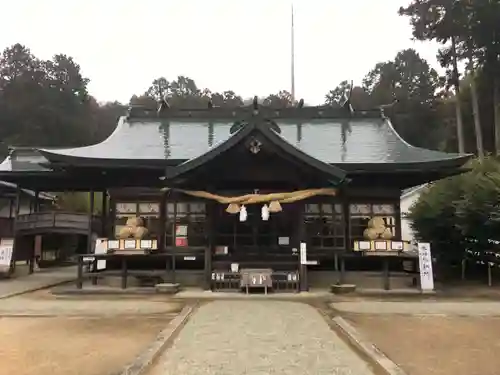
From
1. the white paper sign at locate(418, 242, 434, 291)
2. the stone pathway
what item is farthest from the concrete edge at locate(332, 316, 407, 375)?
the white paper sign at locate(418, 242, 434, 291)

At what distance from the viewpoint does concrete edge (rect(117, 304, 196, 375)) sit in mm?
5246

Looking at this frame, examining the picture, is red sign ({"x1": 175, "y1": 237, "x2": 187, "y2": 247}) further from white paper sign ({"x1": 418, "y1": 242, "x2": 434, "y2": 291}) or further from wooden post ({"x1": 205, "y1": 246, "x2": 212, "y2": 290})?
white paper sign ({"x1": 418, "y1": 242, "x2": 434, "y2": 291})

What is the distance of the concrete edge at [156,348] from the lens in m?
5.25

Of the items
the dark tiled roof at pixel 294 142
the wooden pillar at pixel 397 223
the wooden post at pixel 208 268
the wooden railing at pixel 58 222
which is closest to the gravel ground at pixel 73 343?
the wooden post at pixel 208 268

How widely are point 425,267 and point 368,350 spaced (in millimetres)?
7551

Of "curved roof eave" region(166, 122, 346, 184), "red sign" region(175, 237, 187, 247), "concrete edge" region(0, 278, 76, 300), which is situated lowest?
"concrete edge" region(0, 278, 76, 300)

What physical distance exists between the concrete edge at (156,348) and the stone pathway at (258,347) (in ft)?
0.33

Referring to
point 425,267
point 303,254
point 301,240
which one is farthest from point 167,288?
point 425,267

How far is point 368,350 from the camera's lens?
20.4 feet

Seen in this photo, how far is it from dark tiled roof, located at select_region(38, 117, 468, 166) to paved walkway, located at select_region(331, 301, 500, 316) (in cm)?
452

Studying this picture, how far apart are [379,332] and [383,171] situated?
7.16 metres

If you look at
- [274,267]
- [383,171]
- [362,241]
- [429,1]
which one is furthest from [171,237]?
[429,1]

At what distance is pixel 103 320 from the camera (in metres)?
8.77

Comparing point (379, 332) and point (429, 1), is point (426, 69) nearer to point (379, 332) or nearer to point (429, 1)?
point (429, 1)
